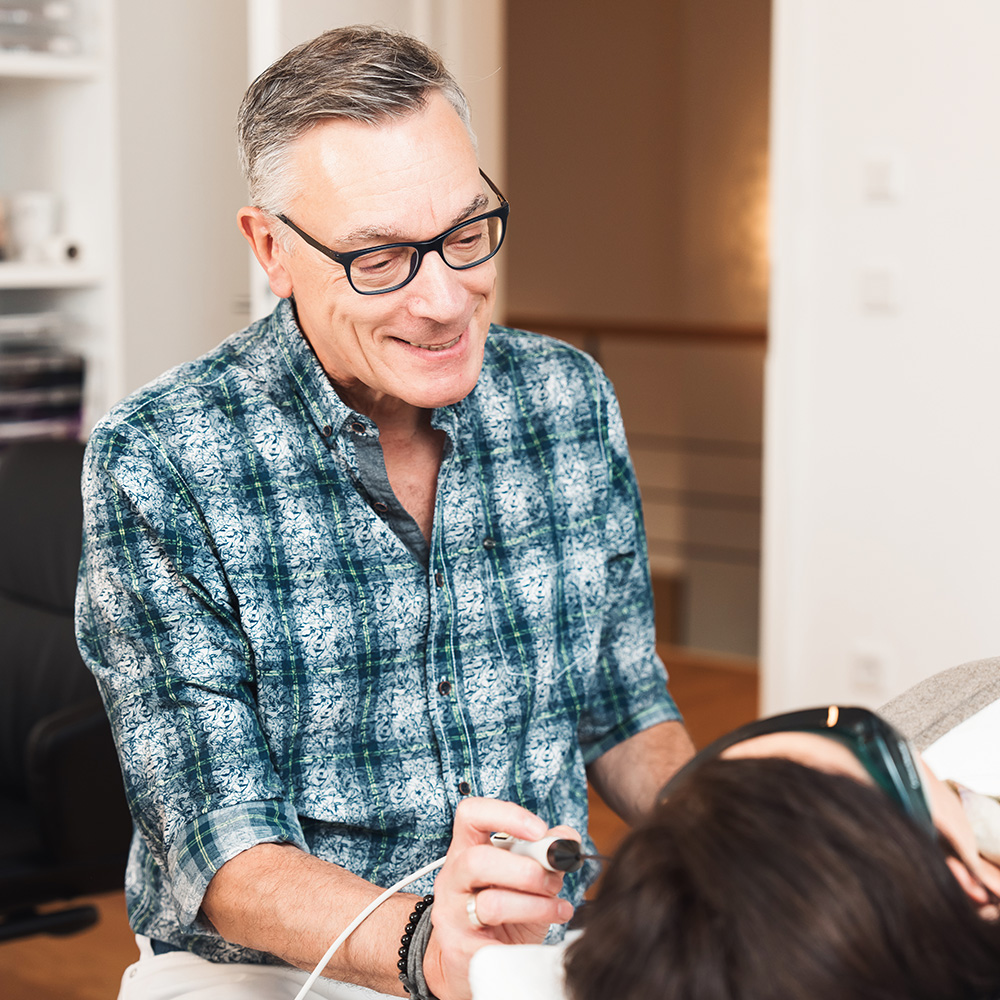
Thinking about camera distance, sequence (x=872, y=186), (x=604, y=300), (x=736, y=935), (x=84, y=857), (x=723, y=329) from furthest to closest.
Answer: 1. (x=604, y=300)
2. (x=723, y=329)
3. (x=872, y=186)
4. (x=84, y=857)
5. (x=736, y=935)

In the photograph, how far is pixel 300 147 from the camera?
110cm

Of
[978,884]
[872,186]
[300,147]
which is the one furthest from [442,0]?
[978,884]

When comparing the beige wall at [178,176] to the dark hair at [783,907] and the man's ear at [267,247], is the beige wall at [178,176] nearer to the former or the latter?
the man's ear at [267,247]

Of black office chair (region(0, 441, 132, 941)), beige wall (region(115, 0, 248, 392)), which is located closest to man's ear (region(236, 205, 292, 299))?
black office chair (region(0, 441, 132, 941))

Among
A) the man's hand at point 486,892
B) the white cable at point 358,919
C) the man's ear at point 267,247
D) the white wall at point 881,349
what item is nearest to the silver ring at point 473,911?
the man's hand at point 486,892

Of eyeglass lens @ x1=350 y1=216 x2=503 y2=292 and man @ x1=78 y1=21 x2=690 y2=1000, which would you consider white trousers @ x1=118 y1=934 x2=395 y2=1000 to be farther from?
eyeglass lens @ x1=350 y1=216 x2=503 y2=292

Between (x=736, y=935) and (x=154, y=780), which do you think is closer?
(x=736, y=935)

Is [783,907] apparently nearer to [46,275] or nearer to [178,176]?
[46,275]

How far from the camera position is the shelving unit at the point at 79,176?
2.66 meters

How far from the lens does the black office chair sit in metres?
1.75

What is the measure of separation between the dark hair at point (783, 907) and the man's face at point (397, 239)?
583mm

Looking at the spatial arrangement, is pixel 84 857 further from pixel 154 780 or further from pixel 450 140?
pixel 450 140

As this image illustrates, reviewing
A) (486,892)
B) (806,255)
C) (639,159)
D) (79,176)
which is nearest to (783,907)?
(486,892)

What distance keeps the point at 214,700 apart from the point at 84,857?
0.87 meters
